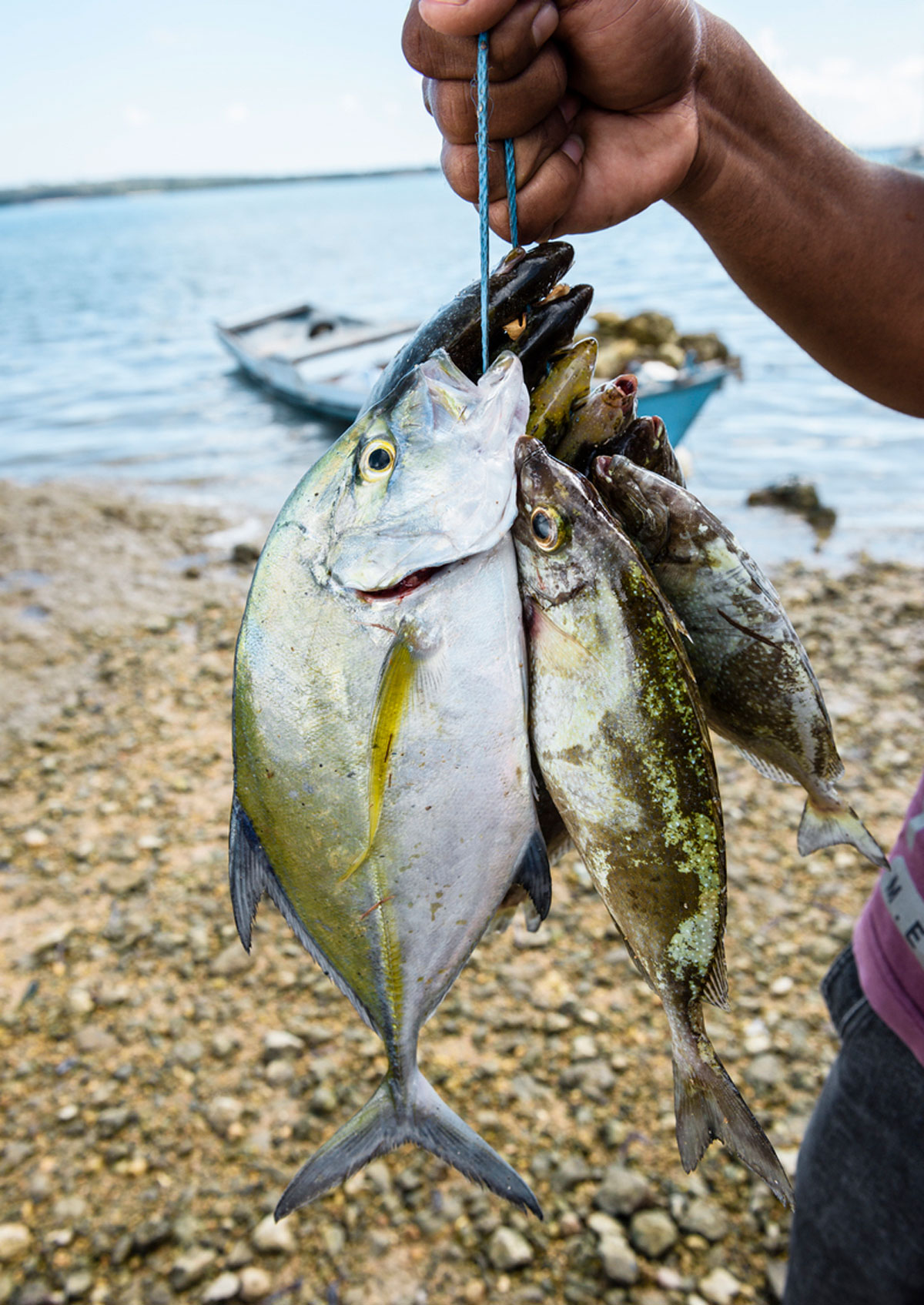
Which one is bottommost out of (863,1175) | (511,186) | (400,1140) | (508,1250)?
(508,1250)

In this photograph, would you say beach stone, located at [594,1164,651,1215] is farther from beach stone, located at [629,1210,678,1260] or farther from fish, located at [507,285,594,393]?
fish, located at [507,285,594,393]

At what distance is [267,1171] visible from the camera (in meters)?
3.59

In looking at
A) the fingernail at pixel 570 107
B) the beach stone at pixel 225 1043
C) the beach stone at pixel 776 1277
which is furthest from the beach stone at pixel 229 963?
the fingernail at pixel 570 107

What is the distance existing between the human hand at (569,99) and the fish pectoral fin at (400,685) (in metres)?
0.97

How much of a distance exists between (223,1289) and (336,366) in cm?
1618

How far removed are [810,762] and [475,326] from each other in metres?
1.01

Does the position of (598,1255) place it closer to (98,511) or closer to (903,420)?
(98,511)

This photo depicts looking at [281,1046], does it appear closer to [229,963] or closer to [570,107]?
[229,963]

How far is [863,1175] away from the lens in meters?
2.29

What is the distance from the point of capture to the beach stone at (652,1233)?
326cm

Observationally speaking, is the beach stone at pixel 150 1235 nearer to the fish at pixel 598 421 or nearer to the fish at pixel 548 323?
the fish at pixel 598 421

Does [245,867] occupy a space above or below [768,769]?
below

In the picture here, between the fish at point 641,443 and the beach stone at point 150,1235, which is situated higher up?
the fish at point 641,443

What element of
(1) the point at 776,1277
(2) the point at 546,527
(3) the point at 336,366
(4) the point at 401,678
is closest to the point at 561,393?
(2) the point at 546,527
